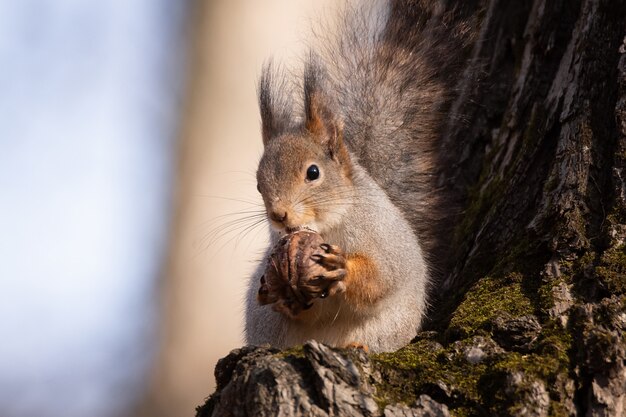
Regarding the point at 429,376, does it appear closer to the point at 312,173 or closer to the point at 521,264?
the point at 521,264

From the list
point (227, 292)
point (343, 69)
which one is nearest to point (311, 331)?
point (343, 69)

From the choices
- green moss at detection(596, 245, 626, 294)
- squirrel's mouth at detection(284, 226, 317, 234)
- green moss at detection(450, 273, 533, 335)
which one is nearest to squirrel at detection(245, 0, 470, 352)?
squirrel's mouth at detection(284, 226, 317, 234)

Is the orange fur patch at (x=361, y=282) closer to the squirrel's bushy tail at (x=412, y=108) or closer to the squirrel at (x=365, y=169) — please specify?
the squirrel at (x=365, y=169)

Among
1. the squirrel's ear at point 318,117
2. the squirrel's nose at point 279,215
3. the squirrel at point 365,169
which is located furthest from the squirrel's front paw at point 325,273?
the squirrel's ear at point 318,117

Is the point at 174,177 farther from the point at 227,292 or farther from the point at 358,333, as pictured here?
the point at 358,333

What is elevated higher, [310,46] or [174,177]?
[310,46]

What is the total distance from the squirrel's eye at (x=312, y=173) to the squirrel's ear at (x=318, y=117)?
0.07 m

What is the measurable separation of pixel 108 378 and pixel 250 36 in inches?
57.2

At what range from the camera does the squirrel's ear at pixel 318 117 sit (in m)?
2.07

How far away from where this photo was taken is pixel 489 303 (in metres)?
1.57

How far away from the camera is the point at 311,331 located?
6.12 ft

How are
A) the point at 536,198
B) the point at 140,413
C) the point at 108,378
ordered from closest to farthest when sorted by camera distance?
the point at 536,198, the point at 140,413, the point at 108,378

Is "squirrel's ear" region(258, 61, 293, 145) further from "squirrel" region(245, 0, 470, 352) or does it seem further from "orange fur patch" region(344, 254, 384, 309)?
"orange fur patch" region(344, 254, 384, 309)

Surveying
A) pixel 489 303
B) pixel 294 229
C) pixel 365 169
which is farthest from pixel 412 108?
pixel 489 303
